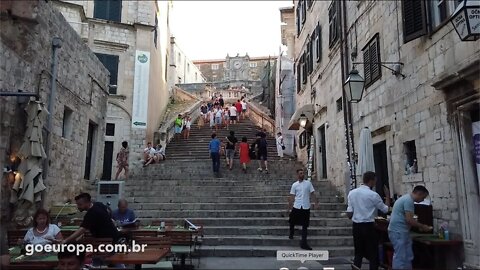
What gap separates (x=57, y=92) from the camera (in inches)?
364

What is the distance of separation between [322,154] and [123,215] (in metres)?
9.05

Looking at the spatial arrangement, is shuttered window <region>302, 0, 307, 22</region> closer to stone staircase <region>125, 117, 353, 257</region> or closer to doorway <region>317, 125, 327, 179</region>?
doorway <region>317, 125, 327, 179</region>

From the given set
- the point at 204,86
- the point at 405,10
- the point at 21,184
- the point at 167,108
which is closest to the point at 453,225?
the point at 405,10

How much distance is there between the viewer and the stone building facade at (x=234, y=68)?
63.7 metres

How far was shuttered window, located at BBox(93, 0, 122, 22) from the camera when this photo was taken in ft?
66.3

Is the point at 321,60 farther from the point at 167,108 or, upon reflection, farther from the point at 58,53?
the point at 167,108

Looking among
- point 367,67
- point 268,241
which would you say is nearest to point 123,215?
point 268,241

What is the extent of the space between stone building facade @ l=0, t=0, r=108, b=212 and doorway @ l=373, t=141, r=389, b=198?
7.99 m

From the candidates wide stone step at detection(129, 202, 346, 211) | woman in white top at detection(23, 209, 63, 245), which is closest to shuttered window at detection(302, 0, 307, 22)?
wide stone step at detection(129, 202, 346, 211)

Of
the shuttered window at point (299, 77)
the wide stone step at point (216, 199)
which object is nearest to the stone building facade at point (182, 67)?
the shuttered window at point (299, 77)

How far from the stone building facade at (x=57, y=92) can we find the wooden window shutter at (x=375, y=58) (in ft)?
26.0

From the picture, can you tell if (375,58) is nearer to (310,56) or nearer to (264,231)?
(264,231)

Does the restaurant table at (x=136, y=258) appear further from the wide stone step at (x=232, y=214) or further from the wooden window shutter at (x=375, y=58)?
the wooden window shutter at (x=375, y=58)

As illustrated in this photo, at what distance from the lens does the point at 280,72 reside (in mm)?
23109
